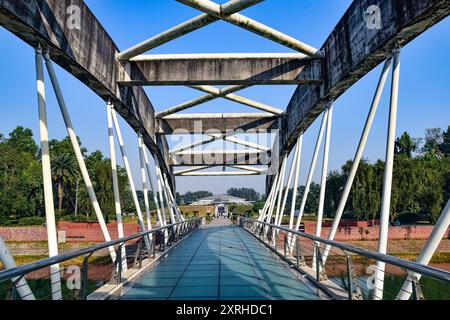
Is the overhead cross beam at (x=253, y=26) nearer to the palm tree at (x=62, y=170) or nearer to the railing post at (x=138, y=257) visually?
the railing post at (x=138, y=257)

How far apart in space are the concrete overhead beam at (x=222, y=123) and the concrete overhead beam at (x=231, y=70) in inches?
250

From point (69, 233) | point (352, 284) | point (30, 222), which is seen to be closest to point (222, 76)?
point (352, 284)

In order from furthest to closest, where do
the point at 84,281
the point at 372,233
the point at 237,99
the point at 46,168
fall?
the point at 372,233, the point at 237,99, the point at 46,168, the point at 84,281

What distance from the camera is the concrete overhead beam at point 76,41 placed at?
18.0 ft

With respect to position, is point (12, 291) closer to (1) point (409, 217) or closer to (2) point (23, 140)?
(1) point (409, 217)

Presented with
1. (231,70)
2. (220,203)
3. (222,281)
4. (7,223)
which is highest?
(231,70)

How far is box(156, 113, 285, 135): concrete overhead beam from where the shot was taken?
16984mm

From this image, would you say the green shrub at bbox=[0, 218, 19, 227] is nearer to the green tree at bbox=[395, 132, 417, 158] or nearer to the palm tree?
the palm tree

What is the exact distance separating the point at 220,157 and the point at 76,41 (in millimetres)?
14952

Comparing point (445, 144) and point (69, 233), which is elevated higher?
point (445, 144)

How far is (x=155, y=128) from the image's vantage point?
1566cm

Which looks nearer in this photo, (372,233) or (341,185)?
(372,233)

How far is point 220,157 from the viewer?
21828 mm
